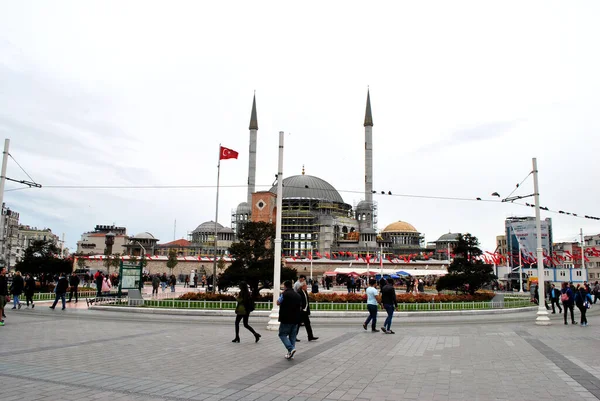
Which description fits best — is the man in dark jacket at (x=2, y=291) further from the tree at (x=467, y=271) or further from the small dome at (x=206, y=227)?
the small dome at (x=206, y=227)

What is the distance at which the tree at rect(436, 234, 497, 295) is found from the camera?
27.8 metres

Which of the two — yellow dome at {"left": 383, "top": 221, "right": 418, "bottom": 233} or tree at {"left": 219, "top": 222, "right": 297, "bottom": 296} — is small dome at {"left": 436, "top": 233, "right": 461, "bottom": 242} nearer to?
yellow dome at {"left": 383, "top": 221, "right": 418, "bottom": 233}

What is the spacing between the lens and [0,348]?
386 inches

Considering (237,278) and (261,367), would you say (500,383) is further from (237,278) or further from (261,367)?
(237,278)

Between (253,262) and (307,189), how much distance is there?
261ft

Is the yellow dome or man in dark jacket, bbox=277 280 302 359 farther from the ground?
the yellow dome

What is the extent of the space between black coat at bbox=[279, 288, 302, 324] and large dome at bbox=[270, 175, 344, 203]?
88.9 meters

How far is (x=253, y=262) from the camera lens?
77.3 feet

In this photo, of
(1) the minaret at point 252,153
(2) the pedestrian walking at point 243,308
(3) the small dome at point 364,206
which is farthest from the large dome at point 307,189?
(2) the pedestrian walking at point 243,308

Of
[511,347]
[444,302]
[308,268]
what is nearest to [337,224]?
[308,268]

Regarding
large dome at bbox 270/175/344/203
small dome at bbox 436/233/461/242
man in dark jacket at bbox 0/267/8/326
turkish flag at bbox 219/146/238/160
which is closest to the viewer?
man in dark jacket at bbox 0/267/8/326

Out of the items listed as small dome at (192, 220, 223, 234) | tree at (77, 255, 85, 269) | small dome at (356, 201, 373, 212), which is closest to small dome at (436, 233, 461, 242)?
small dome at (356, 201, 373, 212)

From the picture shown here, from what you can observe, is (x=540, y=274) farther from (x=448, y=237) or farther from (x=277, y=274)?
(x=448, y=237)

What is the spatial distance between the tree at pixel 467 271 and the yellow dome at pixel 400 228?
87.3m
